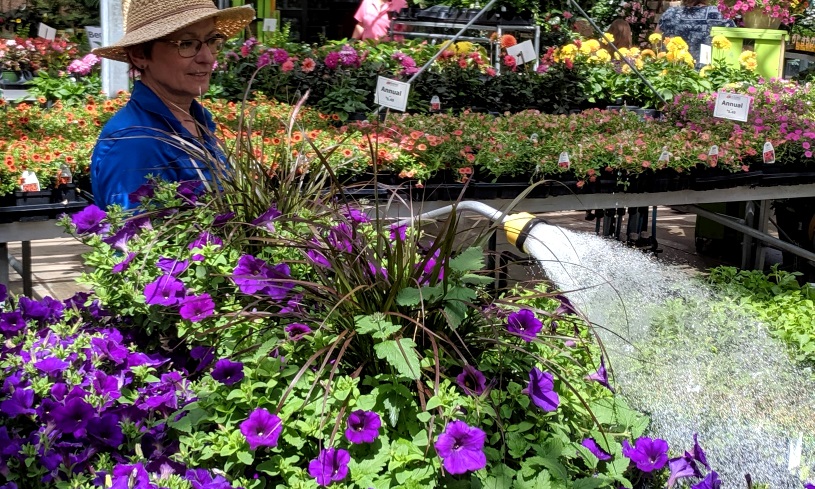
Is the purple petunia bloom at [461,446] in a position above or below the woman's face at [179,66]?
below

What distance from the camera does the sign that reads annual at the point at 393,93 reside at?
437 centimetres

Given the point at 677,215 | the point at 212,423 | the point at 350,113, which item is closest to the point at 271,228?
the point at 212,423

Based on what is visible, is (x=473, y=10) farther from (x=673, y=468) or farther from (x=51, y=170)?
(x=673, y=468)

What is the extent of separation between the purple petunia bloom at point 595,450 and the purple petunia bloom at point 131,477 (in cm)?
63

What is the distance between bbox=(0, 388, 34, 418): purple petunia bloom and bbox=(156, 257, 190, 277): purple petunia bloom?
1.08 feet

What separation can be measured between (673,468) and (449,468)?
47 centimetres

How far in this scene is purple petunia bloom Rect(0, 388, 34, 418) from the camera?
1.40m

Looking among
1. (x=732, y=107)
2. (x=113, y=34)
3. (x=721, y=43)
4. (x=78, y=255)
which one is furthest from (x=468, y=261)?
(x=721, y=43)

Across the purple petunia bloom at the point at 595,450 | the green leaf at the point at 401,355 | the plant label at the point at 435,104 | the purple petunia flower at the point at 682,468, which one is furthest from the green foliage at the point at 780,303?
the plant label at the point at 435,104

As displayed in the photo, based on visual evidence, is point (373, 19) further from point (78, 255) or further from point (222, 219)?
point (222, 219)

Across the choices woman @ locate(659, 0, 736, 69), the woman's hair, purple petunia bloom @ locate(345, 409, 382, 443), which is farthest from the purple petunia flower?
the woman's hair

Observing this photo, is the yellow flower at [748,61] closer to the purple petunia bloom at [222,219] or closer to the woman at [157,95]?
the woman at [157,95]

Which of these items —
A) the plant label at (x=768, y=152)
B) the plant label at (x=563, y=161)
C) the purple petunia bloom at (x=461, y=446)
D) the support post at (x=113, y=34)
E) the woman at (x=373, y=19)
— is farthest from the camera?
the woman at (x=373, y=19)

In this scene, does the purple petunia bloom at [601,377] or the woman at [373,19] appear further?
the woman at [373,19]
